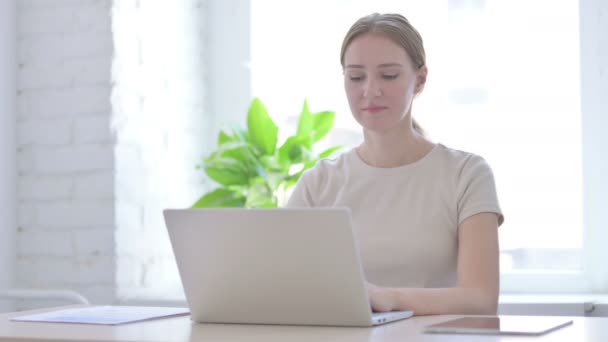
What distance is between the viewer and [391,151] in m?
2.16

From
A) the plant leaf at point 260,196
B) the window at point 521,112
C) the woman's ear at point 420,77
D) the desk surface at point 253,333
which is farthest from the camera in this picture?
the window at point 521,112

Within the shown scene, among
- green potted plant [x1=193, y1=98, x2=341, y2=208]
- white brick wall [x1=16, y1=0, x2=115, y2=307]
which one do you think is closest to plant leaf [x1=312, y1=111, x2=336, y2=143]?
green potted plant [x1=193, y1=98, x2=341, y2=208]

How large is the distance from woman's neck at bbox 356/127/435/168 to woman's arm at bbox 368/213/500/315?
0.24m

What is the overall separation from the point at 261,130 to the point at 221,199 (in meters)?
0.25

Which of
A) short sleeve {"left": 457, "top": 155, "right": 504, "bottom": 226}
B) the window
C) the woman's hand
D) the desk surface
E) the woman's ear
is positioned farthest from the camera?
the window

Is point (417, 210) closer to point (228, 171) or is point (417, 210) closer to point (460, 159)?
point (460, 159)

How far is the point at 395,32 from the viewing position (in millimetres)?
2061

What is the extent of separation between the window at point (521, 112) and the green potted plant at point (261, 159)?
1.20ft

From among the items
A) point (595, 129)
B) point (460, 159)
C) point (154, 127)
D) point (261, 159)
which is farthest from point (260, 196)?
point (595, 129)

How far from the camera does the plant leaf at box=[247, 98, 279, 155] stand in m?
2.92

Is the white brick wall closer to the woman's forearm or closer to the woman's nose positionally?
the woman's nose

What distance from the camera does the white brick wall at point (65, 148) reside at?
114 inches

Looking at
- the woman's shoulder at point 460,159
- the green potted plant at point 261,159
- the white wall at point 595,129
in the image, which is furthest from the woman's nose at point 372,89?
the white wall at point 595,129

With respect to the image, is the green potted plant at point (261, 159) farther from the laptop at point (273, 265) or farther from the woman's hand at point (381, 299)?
the laptop at point (273, 265)
